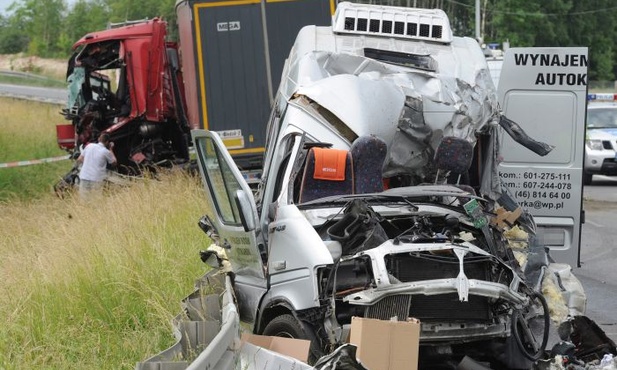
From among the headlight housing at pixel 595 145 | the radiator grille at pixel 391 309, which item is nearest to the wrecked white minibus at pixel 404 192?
the radiator grille at pixel 391 309

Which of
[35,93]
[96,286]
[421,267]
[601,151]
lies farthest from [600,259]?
[35,93]

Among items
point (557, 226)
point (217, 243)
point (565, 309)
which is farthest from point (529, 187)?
point (217, 243)

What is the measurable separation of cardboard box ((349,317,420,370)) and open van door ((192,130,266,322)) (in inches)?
58.6

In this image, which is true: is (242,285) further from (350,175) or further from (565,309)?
(565,309)

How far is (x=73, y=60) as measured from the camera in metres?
21.8

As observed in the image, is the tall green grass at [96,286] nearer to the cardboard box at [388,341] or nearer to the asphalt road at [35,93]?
the cardboard box at [388,341]

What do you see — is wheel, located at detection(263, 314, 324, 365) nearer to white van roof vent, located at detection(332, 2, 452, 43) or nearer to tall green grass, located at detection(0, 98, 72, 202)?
white van roof vent, located at detection(332, 2, 452, 43)

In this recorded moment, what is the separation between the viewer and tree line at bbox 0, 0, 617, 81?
73.6 m

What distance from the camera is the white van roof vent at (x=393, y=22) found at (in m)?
10.3

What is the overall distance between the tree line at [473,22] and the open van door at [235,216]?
59.9 meters

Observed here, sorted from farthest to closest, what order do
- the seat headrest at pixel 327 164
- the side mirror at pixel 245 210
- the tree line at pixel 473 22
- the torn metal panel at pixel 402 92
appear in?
the tree line at pixel 473 22
the torn metal panel at pixel 402 92
the seat headrest at pixel 327 164
the side mirror at pixel 245 210

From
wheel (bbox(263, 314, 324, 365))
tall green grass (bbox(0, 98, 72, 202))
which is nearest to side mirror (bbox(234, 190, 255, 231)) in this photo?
wheel (bbox(263, 314, 324, 365))

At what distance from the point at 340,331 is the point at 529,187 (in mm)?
4909

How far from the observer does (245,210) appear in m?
7.66
